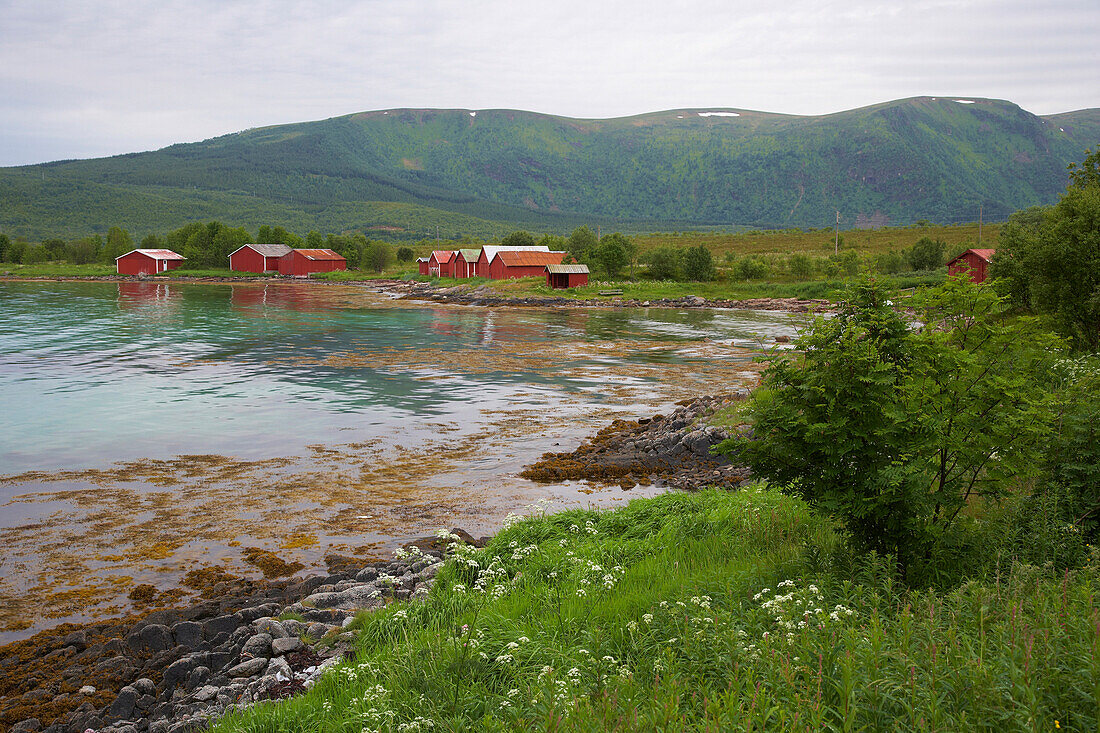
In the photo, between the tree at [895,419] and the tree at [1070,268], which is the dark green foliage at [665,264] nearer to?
the tree at [1070,268]

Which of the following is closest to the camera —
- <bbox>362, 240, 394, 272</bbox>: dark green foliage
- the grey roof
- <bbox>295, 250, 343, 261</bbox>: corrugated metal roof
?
<bbox>295, 250, 343, 261</bbox>: corrugated metal roof

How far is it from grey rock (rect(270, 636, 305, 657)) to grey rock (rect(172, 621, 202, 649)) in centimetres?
143

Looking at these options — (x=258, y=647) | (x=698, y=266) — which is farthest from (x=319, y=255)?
(x=258, y=647)

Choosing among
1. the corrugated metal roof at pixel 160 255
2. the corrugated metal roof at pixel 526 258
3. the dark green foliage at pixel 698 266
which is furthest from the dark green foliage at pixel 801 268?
the corrugated metal roof at pixel 160 255

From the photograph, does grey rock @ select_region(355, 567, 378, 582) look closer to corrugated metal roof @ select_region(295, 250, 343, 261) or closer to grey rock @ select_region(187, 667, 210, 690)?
grey rock @ select_region(187, 667, 210, 690)

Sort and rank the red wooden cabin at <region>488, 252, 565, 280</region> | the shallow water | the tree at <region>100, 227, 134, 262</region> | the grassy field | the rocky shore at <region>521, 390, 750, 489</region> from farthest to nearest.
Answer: the tree at <region>100, 227, 134, 262</region>, the grassy field, the red wooden cabin at <region>488, 252, 565, 280</region>, the rocky shore at <region>521, 390, 750, 489</region>, the shallow water

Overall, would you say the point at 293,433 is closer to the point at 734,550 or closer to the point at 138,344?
the point at 734,550

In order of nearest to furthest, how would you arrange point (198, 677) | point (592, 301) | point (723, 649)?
point (723, 649), point (198, 677), point (592, 301)

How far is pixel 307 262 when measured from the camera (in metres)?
128

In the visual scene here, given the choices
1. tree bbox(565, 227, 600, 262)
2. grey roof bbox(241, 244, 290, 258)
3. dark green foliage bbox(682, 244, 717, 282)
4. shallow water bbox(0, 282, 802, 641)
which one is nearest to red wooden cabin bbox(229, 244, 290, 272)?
grey roof bbox(241, 244, 290, 258)

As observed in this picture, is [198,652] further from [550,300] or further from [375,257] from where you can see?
[375,257]

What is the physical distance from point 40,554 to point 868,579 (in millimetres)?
13991

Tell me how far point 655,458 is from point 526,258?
8355 centimetres

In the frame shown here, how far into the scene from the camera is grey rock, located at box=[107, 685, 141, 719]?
26.7 feet
